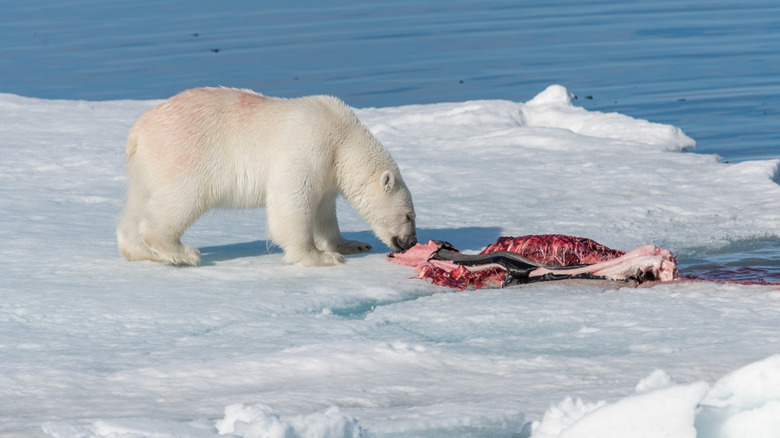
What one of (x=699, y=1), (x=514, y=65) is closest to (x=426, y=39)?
(x=514, y=65)

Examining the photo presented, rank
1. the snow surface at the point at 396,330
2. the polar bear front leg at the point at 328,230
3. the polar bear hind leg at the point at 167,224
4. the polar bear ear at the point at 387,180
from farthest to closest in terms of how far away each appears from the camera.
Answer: the polar bear front leg at the point at 328,230, the polar bear ear at the point at 387,180, the polar bear hind leg at the point at 167,224, the snow surface at the point at 396,330

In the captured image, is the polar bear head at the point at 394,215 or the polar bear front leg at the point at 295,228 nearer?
the polar bear front leg at the point at 295,228

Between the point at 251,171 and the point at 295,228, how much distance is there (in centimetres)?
41

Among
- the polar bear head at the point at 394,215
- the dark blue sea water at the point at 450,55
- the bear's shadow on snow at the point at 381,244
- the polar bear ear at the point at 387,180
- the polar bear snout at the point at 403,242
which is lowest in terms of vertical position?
the bear's shadow on snow at the point at 381,244

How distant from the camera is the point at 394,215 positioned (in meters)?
5.66

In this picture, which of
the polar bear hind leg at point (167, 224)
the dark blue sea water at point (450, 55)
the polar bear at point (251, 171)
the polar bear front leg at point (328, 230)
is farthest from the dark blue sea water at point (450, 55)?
the polar bear hind leg at point (167, 224)

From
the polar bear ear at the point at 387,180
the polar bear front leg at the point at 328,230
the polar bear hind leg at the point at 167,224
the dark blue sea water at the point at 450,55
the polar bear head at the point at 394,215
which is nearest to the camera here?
the polar bear hind leg at the point at 167,224

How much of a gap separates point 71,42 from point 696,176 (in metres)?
17.3

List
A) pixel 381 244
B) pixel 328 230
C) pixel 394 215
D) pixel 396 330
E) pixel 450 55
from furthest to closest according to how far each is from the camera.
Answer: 1. pixel 450 55
2. pixel 381 244
3. pixel 328 230
4. pixel 394 215
5. pixel 396 330

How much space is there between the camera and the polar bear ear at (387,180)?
5.53m

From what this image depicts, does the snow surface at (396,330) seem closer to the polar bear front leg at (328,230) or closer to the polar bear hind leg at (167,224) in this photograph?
the polar bear hind leg at (167,224)

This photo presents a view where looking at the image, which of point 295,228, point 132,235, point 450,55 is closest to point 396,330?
point 295,228

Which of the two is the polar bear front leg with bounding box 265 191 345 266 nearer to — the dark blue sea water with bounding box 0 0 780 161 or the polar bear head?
the polar bear head

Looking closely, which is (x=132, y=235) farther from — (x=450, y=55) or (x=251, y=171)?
(x=450, y=55)
